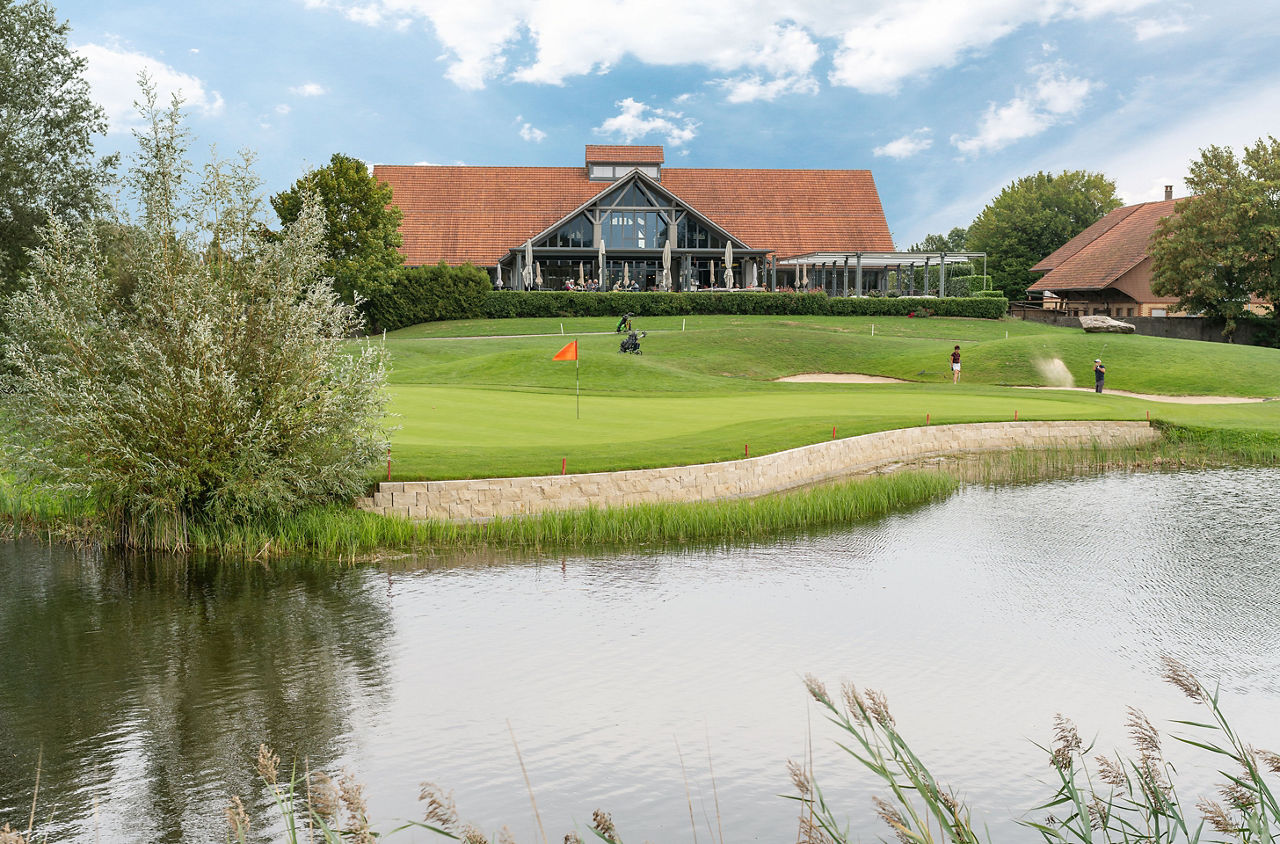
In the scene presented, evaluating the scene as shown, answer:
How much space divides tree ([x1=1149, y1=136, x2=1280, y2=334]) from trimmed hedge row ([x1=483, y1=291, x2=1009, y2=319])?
8.86 m

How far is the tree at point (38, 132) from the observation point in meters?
34.1

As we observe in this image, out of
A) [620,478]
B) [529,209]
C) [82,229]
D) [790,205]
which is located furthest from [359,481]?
[790,205]

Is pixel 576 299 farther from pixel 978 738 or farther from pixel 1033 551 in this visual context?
pixel 978 738

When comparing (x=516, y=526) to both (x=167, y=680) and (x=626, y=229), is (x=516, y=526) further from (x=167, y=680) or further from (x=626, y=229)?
(x=626, y=229)

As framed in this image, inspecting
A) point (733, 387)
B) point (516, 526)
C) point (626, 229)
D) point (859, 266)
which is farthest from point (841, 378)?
point (516, 526)

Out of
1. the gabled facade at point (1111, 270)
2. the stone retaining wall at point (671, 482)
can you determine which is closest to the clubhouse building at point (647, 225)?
the gabled facade at point (1111, 270)

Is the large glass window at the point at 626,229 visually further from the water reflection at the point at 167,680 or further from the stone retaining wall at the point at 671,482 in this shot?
the water reflection at the point at 167,680

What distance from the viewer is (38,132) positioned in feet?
117

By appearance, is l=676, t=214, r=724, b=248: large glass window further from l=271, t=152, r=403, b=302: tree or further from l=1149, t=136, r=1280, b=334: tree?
l=1149, t=136, r=1280, b=334: tree

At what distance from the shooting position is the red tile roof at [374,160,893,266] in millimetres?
62969

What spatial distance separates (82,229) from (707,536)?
32.5 feet

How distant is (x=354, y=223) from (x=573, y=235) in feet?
47.1

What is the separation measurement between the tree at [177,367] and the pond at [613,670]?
1293 mm

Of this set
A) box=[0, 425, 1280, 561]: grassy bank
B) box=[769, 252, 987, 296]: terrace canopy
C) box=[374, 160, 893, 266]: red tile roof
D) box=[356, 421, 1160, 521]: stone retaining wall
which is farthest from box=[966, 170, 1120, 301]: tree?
box=[0, 425, 1280, 561]: grassy bank
